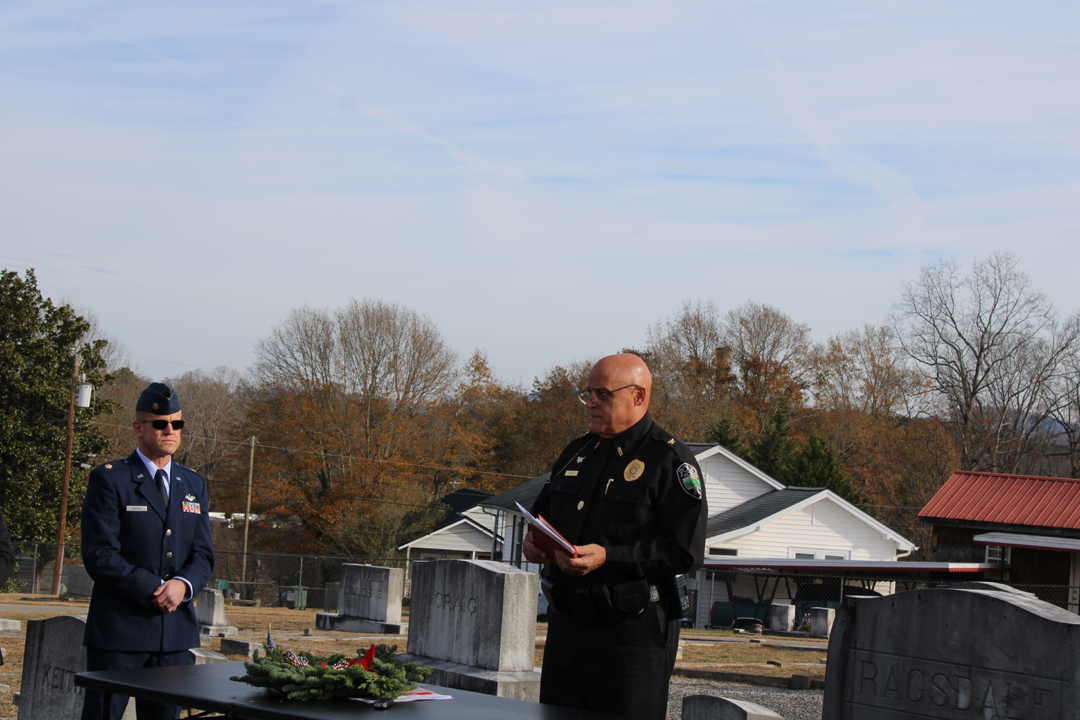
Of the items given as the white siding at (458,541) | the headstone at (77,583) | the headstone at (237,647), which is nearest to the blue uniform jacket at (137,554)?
the headstone at (237,647)

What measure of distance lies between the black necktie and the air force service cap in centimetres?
35

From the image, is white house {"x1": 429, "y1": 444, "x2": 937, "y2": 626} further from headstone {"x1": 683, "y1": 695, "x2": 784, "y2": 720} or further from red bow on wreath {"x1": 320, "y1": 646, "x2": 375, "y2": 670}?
red bow on wreath {"x1": 320, "y1": 646, "x2": 375, "y2": 670}

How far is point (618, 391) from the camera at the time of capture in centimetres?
486

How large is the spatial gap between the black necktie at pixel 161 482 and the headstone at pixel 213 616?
1336 cm

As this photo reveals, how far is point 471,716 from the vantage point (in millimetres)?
3863

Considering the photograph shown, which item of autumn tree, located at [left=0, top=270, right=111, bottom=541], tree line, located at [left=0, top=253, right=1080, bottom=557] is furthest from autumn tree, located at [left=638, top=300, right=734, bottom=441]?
autumn tree, located at [left=0, top=270, right=111, bottom=541]

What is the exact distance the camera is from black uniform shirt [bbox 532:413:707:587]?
4.59 m

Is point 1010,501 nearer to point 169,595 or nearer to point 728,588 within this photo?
point 728,588

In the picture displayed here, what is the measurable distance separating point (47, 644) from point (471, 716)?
4.36 m

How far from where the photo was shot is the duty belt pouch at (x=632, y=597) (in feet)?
15.0

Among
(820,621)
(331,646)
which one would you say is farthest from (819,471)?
(331,646)

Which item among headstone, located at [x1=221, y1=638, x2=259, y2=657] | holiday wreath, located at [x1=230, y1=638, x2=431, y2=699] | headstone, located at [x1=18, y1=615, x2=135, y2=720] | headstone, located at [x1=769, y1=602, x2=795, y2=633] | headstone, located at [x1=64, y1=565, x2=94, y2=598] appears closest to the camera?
holiday wreath, located at [x1=230, y1=638, x2=431, y2=699]

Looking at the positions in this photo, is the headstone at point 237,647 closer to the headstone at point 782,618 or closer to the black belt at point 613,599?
the black belt at point 613,599

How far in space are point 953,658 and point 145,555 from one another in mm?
4396
